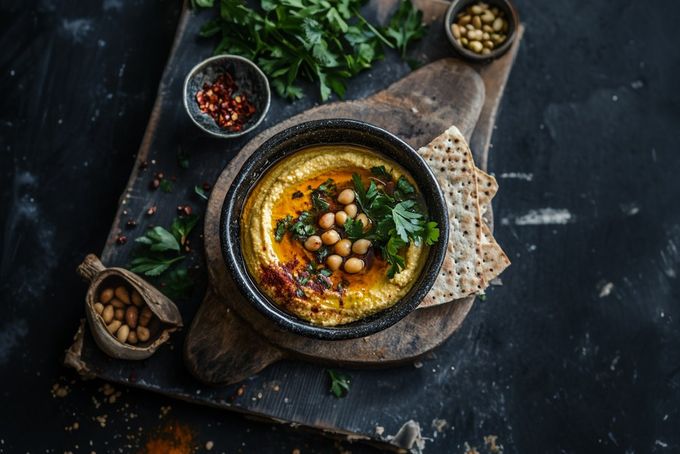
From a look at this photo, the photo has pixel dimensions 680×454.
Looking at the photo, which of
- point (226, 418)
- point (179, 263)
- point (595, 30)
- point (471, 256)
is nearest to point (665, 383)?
point (471, 256)

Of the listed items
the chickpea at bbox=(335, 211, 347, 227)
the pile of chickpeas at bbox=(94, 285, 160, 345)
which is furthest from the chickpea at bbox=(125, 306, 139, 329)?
the chickpea at bbox=(335, 211, 347, 227)

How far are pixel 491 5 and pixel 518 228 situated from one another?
56.6 inches

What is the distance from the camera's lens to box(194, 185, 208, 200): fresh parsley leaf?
432cm

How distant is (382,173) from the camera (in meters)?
3.99

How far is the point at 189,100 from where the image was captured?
4.30m

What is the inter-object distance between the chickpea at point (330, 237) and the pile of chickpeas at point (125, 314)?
1079 millimetres

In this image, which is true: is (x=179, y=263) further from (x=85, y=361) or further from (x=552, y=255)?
(x=552, y=255)

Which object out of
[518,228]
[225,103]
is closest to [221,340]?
[225,103]

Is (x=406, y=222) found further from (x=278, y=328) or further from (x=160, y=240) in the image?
(x=160, y=240)

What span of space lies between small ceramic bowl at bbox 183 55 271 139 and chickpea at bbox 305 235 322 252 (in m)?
0.79

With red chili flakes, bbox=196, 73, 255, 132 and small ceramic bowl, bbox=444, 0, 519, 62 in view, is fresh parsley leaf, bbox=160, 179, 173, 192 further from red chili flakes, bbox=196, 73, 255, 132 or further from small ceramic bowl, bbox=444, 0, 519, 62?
small ceramic bowl, bbox=444, 0, 519, 62

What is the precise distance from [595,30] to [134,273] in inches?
136

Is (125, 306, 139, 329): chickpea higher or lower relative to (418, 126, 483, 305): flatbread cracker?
lower

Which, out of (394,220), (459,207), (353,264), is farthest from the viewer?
(459,207)
